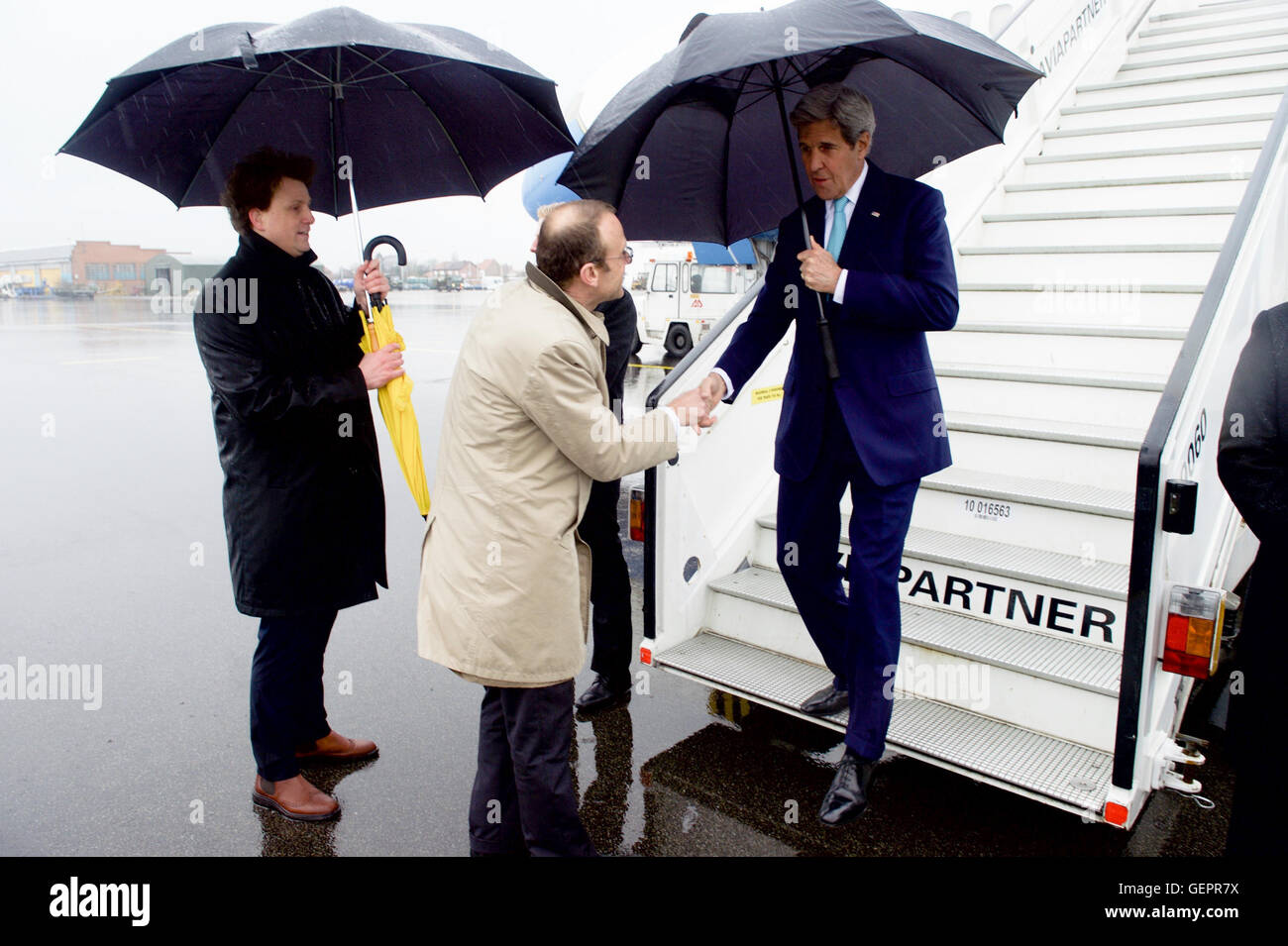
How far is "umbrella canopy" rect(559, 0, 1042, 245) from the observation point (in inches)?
109

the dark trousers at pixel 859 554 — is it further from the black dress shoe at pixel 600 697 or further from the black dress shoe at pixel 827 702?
the black dress shoe at pixel 600 697

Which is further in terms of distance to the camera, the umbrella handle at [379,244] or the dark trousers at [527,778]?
the umbrella handle at [379,244]

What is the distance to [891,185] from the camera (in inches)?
114

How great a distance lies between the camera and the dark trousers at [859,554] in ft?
9.53

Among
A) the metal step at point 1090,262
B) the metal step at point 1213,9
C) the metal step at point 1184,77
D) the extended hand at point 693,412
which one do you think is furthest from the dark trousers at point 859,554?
the metal step at point 1213,9

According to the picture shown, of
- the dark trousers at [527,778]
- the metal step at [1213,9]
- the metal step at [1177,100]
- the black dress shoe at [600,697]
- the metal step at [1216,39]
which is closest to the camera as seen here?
the dark trousers at [527,778]

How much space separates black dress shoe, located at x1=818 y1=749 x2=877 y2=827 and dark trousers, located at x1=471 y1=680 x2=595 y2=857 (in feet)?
2.70

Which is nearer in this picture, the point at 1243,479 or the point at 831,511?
the point at 1243,479

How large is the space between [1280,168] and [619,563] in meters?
3.44

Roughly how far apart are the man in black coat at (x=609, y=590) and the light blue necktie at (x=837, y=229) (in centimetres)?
93

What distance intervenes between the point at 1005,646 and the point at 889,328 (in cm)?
132

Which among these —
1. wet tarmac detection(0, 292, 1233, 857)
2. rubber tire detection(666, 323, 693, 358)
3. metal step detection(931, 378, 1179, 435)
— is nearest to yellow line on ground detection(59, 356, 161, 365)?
rubber tire detection(666, 323, 693, 358)
